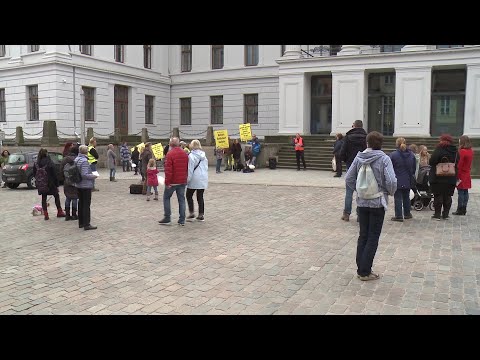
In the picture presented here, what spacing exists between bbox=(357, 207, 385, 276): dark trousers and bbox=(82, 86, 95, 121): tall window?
28.1 m

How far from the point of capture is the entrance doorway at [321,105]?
31000 millimetres

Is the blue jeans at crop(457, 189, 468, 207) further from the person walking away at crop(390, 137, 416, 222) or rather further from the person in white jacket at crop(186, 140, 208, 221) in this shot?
the person in white jacket at crop(186, 140, 208, 221)

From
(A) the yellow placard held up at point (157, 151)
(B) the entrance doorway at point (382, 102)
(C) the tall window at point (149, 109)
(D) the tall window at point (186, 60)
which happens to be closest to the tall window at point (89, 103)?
(C) the tall window at point (149, 109)

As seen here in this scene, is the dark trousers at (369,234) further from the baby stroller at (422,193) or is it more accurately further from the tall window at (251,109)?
the tall window at (251,109)

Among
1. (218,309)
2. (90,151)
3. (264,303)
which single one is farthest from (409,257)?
(90,151)

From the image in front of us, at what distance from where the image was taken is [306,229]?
9.56 m

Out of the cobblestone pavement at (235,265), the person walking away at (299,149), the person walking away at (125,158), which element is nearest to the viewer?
the cobblestone pavement at (235,265)

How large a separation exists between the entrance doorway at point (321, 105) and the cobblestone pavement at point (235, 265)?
2032 cm

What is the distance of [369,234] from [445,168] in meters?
5.29

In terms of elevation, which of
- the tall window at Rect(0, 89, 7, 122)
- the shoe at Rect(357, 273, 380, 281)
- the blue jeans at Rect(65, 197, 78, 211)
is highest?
the tall window at Rect(0, 89, 7, 122)

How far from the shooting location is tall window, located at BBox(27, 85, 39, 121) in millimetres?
30656

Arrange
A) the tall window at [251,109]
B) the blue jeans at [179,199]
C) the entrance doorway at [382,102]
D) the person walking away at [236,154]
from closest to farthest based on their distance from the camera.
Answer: the blue jeans at [179,199] → the person walking away at [236,154] → the entrance doorway at [382,102] → the tall window at [251,109]

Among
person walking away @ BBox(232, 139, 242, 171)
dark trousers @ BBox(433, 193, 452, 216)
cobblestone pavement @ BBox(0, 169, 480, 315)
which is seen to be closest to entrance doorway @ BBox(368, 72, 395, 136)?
person walking away @ BBox(232, 139, 242, 171)

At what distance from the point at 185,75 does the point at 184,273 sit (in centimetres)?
3416
